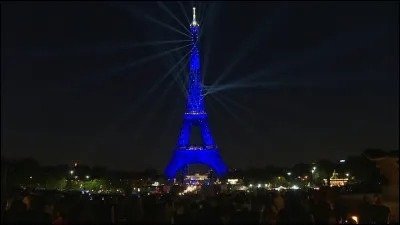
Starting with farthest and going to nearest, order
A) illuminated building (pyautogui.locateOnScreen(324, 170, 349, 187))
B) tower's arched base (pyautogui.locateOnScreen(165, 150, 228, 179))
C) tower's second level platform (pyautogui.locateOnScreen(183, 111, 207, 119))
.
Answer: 1. tower's second level platform (pyautogui.locateOnScreen(183, 111, 207, 119))
2. tower's arched base (pyautogui.locateOnScreen(165, 150, 228, 179))
3. illuminated building (pyautogui.locateOnScreen(324, 170, 349, 187))

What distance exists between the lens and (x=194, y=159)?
324 ft

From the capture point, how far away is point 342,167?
85438 mm

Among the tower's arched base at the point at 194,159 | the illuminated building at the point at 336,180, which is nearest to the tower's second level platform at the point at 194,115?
the tower's arched base at the point at 194,159

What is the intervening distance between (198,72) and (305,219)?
88418 mm

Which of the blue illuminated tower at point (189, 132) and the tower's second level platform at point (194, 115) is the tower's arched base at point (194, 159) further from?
the tower's second level platform at point (194, 115)

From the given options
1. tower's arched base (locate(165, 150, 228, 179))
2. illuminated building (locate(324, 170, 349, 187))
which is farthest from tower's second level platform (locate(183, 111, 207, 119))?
illuminated building (locate(324, 170, 349, 187))

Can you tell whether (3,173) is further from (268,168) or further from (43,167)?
(268,168)

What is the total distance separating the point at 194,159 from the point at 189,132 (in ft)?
17.4

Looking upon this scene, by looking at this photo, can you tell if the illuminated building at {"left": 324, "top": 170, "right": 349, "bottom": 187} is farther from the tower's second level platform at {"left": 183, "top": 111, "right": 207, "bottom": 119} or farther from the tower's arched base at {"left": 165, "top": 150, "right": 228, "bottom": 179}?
the tower's second level platform at {"left": 183, "top": 111, "right": 207, "bottom": 119}

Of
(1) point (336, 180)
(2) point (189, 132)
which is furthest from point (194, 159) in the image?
(1) point (336, 180)

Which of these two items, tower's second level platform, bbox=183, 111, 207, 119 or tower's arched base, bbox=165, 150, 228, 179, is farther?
tower's second level platform, bbox=183, 111, 207, 119

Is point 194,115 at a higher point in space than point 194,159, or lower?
higher

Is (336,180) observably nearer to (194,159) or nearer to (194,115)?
(194,159)

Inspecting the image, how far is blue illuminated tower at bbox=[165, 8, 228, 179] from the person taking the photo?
98.9 metres
